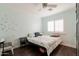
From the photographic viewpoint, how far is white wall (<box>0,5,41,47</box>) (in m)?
0.97

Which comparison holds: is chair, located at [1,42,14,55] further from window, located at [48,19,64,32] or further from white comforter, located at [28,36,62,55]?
window, located at [48,19,64,32]

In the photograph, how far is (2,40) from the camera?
963 millimetres

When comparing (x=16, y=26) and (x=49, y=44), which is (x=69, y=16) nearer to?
(x=49, y=44)

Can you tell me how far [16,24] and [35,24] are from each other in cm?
32

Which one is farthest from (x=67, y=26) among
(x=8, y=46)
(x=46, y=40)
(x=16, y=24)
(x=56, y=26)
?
(x=8, y=46)

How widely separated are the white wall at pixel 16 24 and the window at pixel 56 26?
194mm

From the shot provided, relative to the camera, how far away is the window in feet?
3.57

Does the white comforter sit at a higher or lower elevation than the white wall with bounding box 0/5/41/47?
lower

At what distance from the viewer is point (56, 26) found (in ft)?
3.66

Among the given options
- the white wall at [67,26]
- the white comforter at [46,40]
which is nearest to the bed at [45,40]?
the white comforter at [46,40]

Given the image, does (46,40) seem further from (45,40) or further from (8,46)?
(8,46)

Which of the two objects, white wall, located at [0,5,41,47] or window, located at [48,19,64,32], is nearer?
white wall, located at [0,5,41,47]

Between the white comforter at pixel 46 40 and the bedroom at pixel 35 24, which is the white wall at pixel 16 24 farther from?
the white comforter at pixel 46 40

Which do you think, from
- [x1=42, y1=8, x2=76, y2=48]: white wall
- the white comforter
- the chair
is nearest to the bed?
the white comforter
